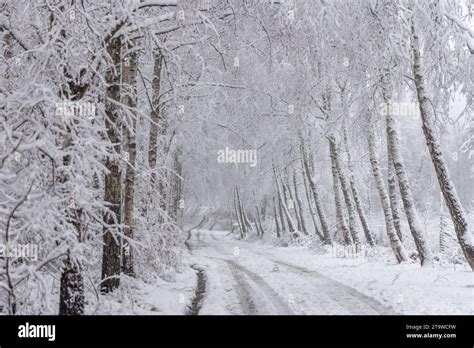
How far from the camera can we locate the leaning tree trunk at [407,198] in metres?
12.8

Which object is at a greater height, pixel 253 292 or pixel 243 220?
pixel 253 292

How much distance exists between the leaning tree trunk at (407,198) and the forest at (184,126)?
0.05 m

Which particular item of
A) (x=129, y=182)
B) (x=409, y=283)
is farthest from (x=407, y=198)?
(x=129, y=182)

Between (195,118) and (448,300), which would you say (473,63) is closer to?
(448,300)

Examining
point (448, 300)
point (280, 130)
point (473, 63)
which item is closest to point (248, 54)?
point (473, 63)

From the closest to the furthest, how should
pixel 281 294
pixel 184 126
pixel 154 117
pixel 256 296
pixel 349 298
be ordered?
pixel 349 298, pixel 256 296, pixel 281 294, pixel 154 117, pixel 184 126

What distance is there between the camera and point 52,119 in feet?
19.1

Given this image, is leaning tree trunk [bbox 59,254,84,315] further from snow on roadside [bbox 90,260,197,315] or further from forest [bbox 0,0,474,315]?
snow on roadside [bbox 90,260,197,315]

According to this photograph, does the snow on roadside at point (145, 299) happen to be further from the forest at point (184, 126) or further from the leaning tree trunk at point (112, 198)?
the leaning tree trunk at point (112, 198)

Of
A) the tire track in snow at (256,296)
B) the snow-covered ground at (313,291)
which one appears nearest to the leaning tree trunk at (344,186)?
the snow-covered ground at (313,291)

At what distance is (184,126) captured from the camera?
17703 mm

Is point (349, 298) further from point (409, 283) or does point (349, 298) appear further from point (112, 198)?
point (112, 198)

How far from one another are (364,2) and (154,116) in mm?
6982

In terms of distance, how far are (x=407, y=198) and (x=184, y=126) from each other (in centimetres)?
902
